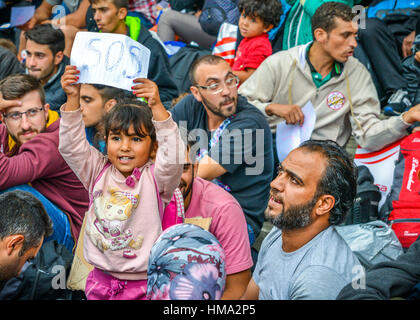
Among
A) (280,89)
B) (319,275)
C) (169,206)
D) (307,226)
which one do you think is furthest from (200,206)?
(280,89)

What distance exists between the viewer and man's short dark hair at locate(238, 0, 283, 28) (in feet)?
16.1

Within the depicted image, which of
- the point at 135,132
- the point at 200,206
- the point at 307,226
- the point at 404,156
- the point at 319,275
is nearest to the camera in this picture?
the point at 319,275

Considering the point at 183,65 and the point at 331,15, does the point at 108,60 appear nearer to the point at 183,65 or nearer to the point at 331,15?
the point at 331,15

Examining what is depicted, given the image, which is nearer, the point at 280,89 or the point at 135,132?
the point at 135,132

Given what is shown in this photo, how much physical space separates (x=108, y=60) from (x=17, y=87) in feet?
3.43

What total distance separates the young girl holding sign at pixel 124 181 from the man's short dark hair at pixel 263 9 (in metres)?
2.42

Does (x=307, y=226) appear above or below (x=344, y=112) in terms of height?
above

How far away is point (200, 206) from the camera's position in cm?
296

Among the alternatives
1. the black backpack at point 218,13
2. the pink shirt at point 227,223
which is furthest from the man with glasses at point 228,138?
the black backpack at point 218,13

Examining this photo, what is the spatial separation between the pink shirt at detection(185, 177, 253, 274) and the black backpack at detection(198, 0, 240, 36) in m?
2.90

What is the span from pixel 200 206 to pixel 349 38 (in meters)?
1.93

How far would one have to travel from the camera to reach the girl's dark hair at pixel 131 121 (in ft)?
8.98

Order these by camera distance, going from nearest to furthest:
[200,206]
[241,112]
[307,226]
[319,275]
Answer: [319,275] < [307,226] < [200,206] < [241,112]

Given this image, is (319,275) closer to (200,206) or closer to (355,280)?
(355,280)
